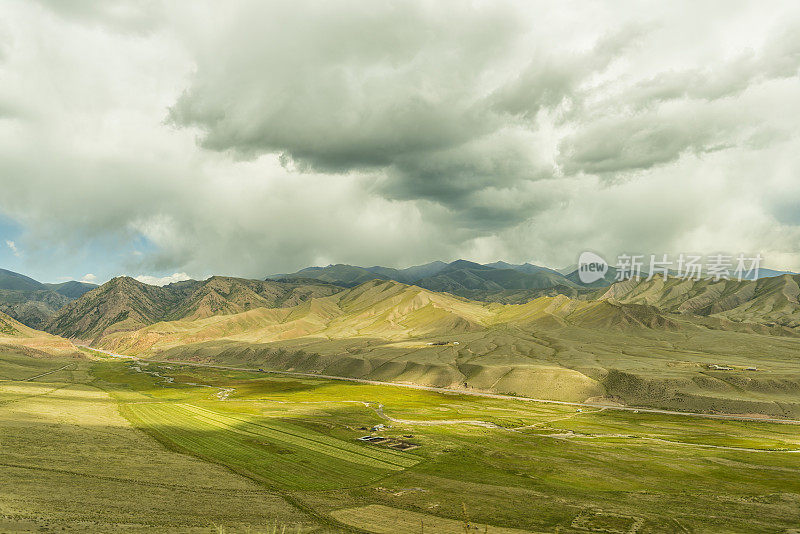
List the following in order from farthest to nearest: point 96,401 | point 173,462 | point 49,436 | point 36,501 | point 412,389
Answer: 1. point 412,389
2. point 96,401
3. point 49,436
4. point 173,462
5. point 36,501

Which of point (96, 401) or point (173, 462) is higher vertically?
point (173, 462)

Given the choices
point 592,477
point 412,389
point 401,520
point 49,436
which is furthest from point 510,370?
point 49,436

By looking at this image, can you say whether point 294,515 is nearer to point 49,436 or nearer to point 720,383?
point 49,436

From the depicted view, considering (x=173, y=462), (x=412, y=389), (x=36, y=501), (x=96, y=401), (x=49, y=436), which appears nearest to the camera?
(x=36, y=501)

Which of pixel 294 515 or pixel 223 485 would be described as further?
pixel 223 485

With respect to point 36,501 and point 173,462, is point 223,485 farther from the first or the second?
point 36,501

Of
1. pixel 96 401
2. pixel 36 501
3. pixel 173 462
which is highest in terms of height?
pixel 36 501
